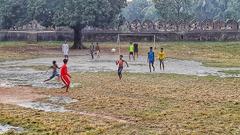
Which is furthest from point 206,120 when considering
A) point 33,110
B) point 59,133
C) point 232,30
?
point 232,30

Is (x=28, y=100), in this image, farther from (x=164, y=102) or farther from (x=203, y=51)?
(x=203, y=51)

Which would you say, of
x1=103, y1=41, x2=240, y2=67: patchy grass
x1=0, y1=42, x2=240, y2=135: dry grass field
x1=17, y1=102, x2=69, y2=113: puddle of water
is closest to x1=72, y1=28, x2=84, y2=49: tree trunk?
x1=103, y1=41, x2=240, y2=67: patchy grass

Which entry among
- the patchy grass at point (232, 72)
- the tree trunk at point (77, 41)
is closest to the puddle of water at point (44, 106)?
the patchy grass at point (232, 72)

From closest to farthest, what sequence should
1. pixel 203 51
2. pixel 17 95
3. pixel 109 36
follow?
pixel 17 95, pixel 203 51, pixel 109 36

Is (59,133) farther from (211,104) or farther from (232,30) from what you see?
(232,30)

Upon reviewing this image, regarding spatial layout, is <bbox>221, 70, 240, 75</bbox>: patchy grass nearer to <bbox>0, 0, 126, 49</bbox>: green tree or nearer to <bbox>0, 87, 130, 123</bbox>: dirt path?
<bbox>0, 87, 130, 123</bbox>: dirt path

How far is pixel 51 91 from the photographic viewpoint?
67.8 ft

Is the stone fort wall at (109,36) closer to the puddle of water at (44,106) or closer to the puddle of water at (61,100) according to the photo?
the puddle of water at (61,100)

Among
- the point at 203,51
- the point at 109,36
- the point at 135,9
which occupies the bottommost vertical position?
the point at 203,51

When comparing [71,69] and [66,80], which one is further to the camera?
[71,69]

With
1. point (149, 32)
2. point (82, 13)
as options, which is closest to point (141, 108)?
point (82, 13)

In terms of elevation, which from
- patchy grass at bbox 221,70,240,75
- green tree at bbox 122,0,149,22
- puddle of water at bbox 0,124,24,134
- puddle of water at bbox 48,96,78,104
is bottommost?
patchy grass at bbox 221,70,240,75

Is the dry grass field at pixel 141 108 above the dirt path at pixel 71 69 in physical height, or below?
above

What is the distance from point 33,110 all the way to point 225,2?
89480 millimetres
